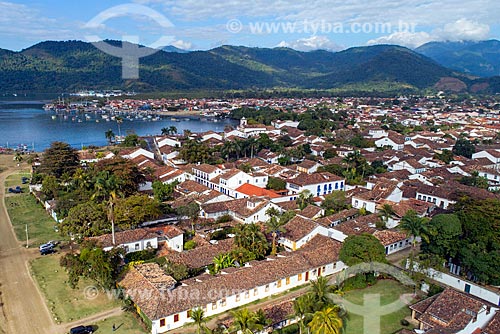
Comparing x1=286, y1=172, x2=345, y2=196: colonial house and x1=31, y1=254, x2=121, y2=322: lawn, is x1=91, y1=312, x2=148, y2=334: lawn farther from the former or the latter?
x1=286, y1=172, x2=345, y2=196: colonial house

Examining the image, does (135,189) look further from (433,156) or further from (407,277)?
(433,156)

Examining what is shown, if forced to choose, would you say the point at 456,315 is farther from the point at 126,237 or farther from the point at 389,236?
the point at 126,237

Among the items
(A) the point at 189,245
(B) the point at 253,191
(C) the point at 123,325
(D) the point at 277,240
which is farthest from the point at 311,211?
(C) the point at 123,325

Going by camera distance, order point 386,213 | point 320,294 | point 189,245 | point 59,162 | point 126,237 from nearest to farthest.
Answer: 1. point 320,294
2. point 126,237
3. point 189,245
4. point 386,213
5. point 59,162

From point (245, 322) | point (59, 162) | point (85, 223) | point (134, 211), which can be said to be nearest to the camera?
→ point (245, 322)

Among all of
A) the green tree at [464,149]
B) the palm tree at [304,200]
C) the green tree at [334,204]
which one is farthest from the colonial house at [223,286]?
the green tree at [464,149]

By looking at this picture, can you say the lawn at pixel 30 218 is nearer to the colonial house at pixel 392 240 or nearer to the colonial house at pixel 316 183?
the colonial house at pixel 316 183
